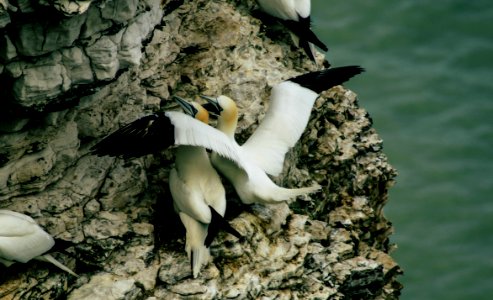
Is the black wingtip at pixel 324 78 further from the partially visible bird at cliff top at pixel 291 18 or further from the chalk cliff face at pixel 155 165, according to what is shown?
the partially visible bird at cliff top at pixel 291 18

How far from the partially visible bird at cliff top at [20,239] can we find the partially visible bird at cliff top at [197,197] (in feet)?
2.99

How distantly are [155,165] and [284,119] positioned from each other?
0.97 metres

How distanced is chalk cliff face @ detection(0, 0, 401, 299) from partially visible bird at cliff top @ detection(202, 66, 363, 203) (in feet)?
0.69

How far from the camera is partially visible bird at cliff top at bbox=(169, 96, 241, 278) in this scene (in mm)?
7969

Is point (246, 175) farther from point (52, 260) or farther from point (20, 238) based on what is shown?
point (20, 238)

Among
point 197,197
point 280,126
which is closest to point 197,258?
point 197,197

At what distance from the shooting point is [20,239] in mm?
7480

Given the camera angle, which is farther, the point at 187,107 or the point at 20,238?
the point at 187,107

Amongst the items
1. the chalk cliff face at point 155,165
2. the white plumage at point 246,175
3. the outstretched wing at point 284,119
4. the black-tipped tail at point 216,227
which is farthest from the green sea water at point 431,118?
the black-tipped tail at point 216,227

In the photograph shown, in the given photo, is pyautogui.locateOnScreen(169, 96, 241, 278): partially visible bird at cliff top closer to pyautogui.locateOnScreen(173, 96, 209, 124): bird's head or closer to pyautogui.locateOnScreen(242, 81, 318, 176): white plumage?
pyautogui.locateOnScreen(173, 96, 209, 124): bird's head

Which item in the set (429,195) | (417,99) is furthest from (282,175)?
(417,99)

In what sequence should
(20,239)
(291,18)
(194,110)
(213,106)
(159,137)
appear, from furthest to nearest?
1. (291,18)
2. (213,106)
3. (194,110)
4. (159,137)
5. (20,239)

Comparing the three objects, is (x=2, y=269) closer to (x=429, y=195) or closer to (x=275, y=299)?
(x=275, y=299)

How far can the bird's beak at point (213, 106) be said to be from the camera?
8578 millimetres
